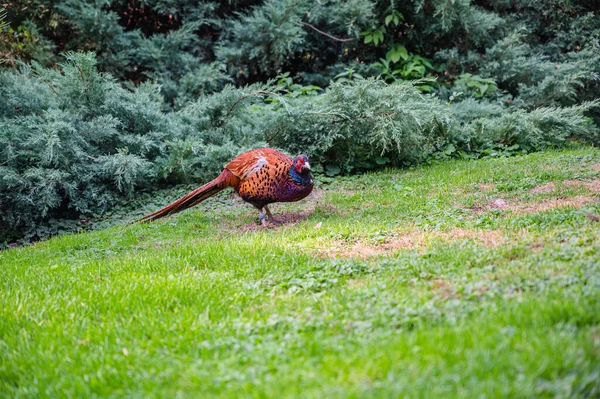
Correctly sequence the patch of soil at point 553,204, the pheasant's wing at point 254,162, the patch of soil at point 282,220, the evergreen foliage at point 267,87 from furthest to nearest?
the evergreen foliage at point 267,87
the patch of soil at point 282,220
the pheasant's wing at point 254,162
the patch of soil at point 553,204

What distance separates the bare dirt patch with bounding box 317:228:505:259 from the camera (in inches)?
169

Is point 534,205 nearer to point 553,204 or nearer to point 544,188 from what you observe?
point 553,204

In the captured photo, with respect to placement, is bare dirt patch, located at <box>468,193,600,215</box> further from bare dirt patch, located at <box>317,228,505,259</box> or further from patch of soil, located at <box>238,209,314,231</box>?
patch of soil, located at <box>238,209,314,231</box>

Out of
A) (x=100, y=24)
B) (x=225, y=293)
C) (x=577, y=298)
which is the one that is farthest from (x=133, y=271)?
(x=100, y=24)

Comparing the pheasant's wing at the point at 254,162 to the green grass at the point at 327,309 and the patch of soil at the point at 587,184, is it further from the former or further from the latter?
the patch of soil at the point at 587,184

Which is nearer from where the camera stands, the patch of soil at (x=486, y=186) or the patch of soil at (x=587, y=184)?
the patch of soil at (x=587, y=184)

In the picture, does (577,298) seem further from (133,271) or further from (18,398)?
(133,271)

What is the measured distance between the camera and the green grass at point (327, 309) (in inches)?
91.7

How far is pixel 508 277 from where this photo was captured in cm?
321

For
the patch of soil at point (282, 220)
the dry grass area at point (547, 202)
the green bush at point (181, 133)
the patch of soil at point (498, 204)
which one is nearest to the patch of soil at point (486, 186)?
the dry grass area at point (547, 202)

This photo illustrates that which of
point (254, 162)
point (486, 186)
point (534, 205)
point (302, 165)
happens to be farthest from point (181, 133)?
point (534, 205)

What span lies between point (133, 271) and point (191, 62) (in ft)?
23.5

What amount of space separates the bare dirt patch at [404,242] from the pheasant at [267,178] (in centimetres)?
106

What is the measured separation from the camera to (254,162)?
5.79 m
